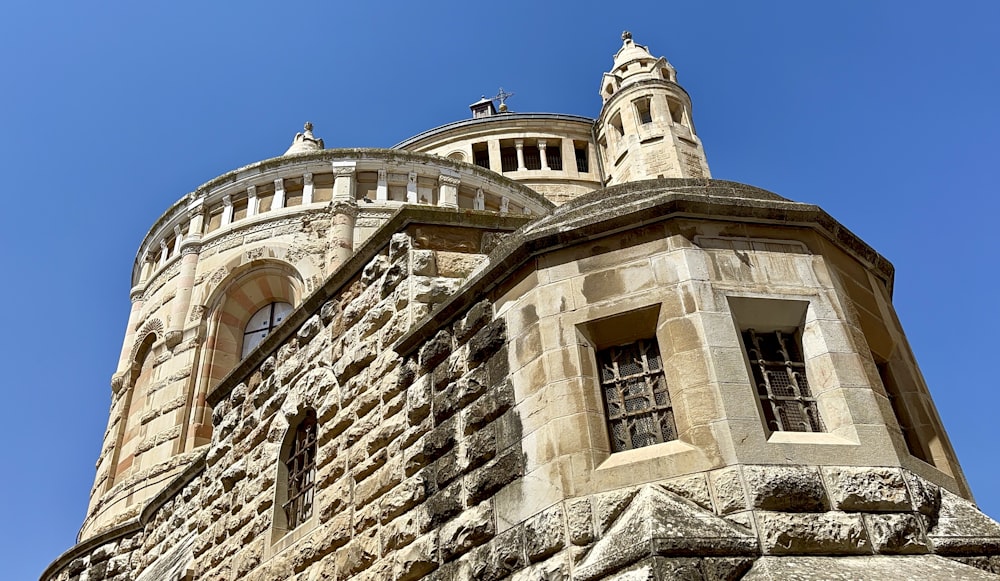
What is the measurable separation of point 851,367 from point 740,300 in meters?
0.88

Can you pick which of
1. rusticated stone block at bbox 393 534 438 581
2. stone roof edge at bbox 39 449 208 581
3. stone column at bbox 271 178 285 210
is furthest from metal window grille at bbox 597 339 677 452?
stone column at bbox 271 178 285 210

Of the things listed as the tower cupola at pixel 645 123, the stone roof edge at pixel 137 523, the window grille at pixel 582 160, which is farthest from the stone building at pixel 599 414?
the window grille at pixel 582 160

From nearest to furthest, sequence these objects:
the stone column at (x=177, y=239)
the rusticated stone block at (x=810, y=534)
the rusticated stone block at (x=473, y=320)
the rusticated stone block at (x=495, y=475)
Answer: the rusticated stone block at (x=810, y=534)
the rusticated stone block at (x=495, y=475)
the rusticated stone block at (x=473, y=320)
the stone column at (x=177, y=239)

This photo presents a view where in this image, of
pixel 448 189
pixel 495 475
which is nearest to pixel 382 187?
pixel 448 189

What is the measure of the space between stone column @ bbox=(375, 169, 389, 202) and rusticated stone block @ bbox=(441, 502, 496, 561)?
42.2ft

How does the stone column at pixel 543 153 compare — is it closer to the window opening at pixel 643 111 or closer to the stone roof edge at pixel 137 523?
the window opening at pixel 643 111

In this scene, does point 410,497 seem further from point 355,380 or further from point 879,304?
point 879,304

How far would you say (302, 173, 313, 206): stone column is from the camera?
18.1 m

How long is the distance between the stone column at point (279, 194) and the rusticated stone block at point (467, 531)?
13.4 metres

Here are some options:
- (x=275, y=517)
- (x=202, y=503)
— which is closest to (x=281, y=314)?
(x=202, y=503)

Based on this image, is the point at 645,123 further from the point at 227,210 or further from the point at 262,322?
the point at 262,322

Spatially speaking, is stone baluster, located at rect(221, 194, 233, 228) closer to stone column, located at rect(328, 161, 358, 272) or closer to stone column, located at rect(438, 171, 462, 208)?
stone column, located at rect(328, 161, 358, 272)

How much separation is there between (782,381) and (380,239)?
167 inches

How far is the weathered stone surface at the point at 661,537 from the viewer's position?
463cm
